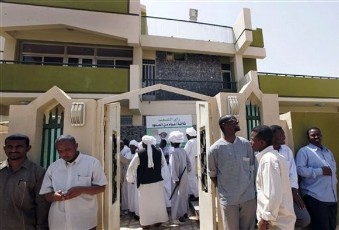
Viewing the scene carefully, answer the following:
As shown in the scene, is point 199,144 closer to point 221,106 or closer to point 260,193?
point 221,106

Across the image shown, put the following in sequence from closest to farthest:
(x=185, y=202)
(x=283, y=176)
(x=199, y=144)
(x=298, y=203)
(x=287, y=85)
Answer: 1. (x=283, y=176)
2. (x=298, y=203)
3. (x=199, y=144)
4. (x=185, y=202)
5. (x=287, y=85)

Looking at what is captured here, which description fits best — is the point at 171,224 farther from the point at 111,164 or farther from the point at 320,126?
the point at 320,126

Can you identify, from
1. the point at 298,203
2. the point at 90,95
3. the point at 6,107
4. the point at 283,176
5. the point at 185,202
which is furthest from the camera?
the point at 6,107

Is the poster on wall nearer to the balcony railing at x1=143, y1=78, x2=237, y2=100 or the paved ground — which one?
the balcony railing at x1=143, y1=78, x2=237, y2=100

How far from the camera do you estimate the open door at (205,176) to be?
386 centimetres

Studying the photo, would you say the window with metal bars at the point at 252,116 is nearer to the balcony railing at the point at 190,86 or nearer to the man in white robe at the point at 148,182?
the man in white robe at the point at 148,182

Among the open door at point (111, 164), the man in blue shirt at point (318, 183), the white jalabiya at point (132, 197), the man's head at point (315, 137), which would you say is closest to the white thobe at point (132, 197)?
the white jalabiya at point (132, 197)

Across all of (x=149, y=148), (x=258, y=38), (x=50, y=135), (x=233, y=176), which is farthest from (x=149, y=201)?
(x=258, y=38)

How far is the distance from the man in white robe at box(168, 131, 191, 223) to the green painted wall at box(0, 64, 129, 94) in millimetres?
4630

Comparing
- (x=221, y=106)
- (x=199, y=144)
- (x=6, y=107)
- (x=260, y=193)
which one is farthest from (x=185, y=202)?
(x=6, y=107)

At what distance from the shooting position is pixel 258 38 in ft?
43.0

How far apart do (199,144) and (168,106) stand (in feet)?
22.0

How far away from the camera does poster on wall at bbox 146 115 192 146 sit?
35.3 feet

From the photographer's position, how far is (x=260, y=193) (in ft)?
8.05
